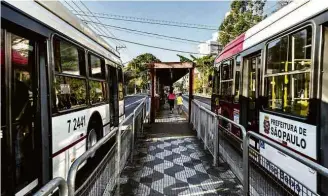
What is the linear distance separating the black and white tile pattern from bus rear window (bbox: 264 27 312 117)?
169cm

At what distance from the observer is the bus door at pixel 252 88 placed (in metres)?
7.05

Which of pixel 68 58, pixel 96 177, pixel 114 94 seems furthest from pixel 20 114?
pixel 114 94

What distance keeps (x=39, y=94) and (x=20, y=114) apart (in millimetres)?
465

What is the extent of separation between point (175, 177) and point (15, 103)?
351cm

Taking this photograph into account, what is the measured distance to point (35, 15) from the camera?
4.20 m

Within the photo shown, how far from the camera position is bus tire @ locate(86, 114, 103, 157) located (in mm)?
6973

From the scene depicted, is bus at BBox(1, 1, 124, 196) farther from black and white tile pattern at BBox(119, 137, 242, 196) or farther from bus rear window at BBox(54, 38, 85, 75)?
black and white tile pattern at BBox(119, 137, 242, 196)

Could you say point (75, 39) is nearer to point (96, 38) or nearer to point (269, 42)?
point (96, 38)

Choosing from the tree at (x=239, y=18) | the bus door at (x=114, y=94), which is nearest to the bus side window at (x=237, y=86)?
the bus door at (x=114, y=94)

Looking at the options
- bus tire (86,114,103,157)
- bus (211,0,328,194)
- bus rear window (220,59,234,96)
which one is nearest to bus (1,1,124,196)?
bus tire (86,114,103,157)

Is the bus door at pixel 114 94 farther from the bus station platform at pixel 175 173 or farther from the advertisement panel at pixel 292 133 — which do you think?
the advertisement panel at pixel 292 133

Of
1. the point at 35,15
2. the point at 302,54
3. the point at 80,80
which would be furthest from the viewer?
the point at 80,80

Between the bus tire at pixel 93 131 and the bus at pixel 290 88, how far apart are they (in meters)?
3.02

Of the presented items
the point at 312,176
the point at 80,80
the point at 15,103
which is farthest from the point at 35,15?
the point at 312,176
